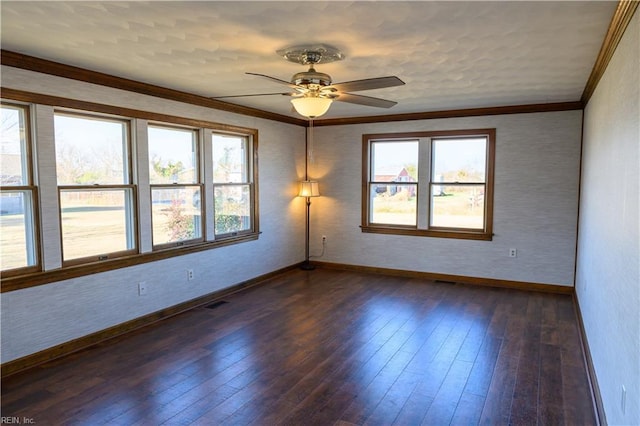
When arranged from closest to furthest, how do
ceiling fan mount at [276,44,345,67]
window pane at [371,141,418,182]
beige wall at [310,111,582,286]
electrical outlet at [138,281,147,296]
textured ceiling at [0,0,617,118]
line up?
textured ceiling at [0,0,617,118]
ceiling fan mount at [276,44,345,67]
electrical outlet at [138,281,147,296]
beige wall at [310,111,582,286]
window pane at [371,141,418,182]

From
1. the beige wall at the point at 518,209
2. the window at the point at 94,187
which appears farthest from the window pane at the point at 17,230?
the beige wall at the point at 518,209

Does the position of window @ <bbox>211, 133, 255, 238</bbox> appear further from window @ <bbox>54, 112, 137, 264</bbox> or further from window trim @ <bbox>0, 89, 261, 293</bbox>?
window @ <bbox>54, 112, 137, 264</bbox>

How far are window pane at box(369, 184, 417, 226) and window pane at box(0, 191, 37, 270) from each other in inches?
179

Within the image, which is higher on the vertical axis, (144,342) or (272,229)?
(272,229)

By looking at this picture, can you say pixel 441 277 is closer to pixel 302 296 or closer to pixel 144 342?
pixel 302 296

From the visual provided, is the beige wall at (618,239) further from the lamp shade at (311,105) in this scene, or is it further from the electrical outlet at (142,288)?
the electrical outlet at (142,288)

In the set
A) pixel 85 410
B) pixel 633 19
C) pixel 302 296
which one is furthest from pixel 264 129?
pixel 633 19

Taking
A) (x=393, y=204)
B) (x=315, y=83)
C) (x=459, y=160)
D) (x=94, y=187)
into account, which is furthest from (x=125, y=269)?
(x=459, y=160)

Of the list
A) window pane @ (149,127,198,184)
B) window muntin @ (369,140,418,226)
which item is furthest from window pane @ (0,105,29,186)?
window muntin @ (369,140,418,226)

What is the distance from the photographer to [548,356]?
3578mm

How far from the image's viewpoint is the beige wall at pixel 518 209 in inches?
210

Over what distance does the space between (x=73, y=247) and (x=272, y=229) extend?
294cm

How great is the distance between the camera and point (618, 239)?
236 cm

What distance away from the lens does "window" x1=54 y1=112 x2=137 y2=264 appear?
3.70 m
